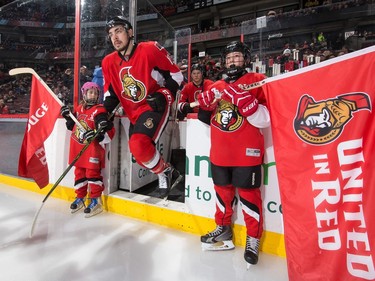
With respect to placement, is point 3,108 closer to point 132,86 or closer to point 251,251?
point 132,86

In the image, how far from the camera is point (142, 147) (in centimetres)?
184

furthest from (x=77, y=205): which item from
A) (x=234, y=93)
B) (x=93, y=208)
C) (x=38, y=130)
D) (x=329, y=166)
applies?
(x=329, y=166)

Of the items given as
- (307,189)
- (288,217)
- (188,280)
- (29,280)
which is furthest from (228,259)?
(29,280)

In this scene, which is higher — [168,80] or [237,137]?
[168,80]

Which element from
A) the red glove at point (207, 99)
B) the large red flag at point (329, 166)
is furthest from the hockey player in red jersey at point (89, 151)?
the large red flag at point (329, 166)

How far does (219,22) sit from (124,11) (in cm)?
1286

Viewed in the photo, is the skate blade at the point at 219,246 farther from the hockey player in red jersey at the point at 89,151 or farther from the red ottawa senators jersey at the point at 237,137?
the hockey player in red jersey at the point at 89,151

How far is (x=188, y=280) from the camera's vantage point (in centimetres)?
134

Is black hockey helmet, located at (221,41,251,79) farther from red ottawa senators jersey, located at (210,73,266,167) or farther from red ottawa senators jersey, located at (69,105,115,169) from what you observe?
red ottawa senators jersey, located at (69,105,115,169)

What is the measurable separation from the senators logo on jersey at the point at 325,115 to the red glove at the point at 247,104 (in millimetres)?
218

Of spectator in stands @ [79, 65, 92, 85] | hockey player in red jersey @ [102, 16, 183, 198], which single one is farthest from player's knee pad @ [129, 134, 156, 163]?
spectator in stands @ [79, 65, 92, 85]

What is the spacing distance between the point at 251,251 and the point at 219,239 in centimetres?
22

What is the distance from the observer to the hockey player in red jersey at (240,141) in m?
1.49

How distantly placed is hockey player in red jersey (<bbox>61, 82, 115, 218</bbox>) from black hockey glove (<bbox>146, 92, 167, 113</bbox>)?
0.52 metres
